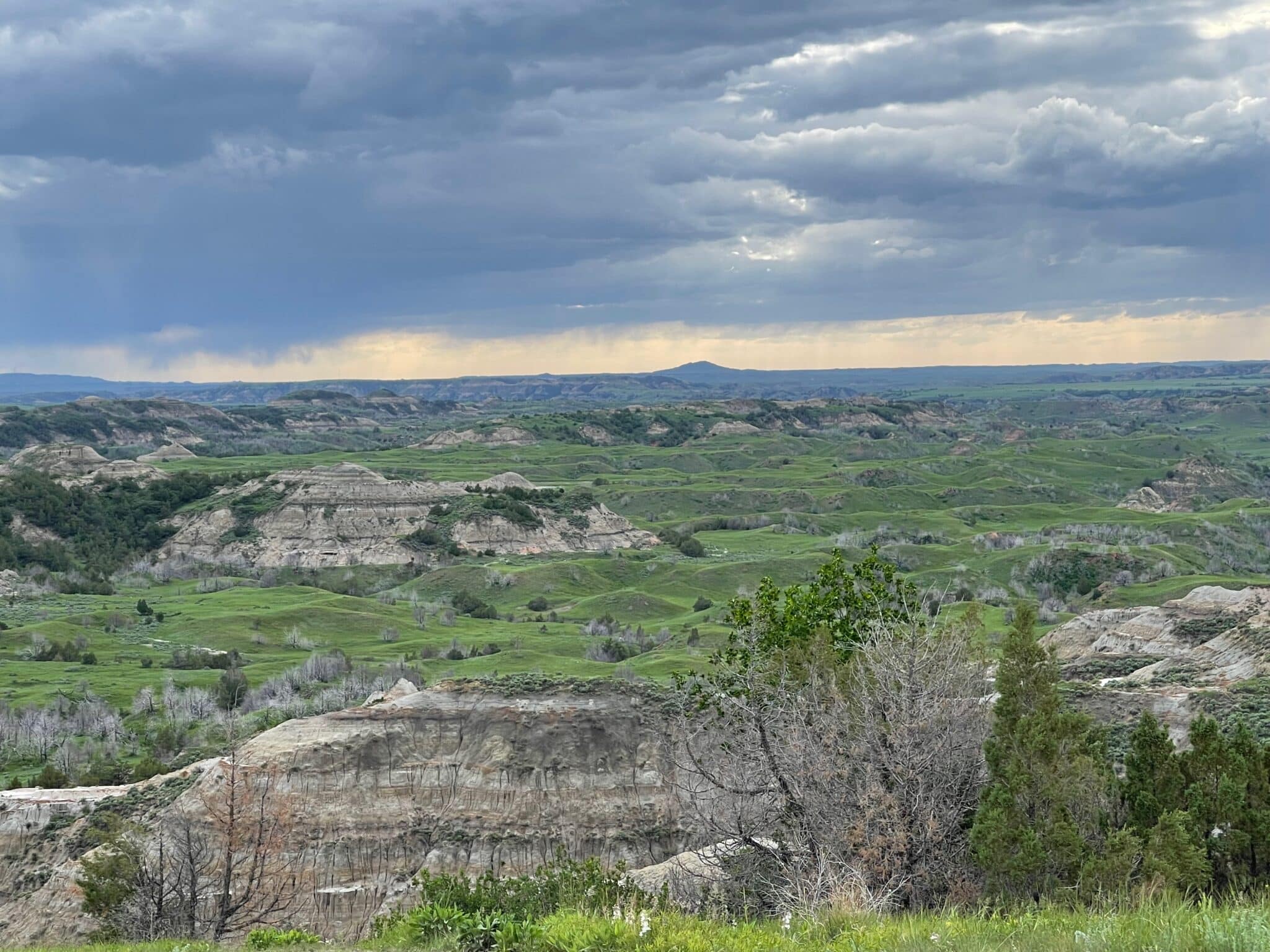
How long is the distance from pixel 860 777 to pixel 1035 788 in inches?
103

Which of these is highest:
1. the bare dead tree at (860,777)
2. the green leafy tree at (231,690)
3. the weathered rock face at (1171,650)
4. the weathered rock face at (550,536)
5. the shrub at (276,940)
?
the bare dead tree at (860,777)

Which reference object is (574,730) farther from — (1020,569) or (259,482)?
(259,482)

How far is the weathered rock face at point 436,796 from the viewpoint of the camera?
94.4 ft

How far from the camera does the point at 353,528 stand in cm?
10944

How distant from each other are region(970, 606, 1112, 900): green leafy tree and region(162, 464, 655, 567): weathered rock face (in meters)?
91.4

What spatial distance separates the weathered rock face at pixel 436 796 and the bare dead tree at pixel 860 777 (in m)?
9.77

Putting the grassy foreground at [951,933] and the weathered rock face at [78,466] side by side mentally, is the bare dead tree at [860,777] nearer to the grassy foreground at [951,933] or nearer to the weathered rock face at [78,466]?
the grassy foreground at [951,933]

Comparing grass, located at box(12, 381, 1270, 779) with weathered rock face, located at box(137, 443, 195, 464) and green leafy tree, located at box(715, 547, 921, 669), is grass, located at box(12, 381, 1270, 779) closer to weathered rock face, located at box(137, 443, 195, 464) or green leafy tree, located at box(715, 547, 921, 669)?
green leafy tree, located at box(715, 547, 921, 669)

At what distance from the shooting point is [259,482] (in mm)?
121375

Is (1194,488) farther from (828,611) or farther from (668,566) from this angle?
(828,611)

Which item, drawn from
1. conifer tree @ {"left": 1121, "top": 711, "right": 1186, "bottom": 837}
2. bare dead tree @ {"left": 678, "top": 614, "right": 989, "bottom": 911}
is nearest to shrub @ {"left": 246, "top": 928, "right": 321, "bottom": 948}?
bare dead tree @ {"left": 678, "top": 614, "right": 989, "bottom": 911}

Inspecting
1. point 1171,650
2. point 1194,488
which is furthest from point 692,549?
point 1194,488

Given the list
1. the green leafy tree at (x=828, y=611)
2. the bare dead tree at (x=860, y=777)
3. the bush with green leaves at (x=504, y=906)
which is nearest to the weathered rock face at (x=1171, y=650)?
the bare dead tree at (x=860, y=777)

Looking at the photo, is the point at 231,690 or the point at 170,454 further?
the point at 170,454
